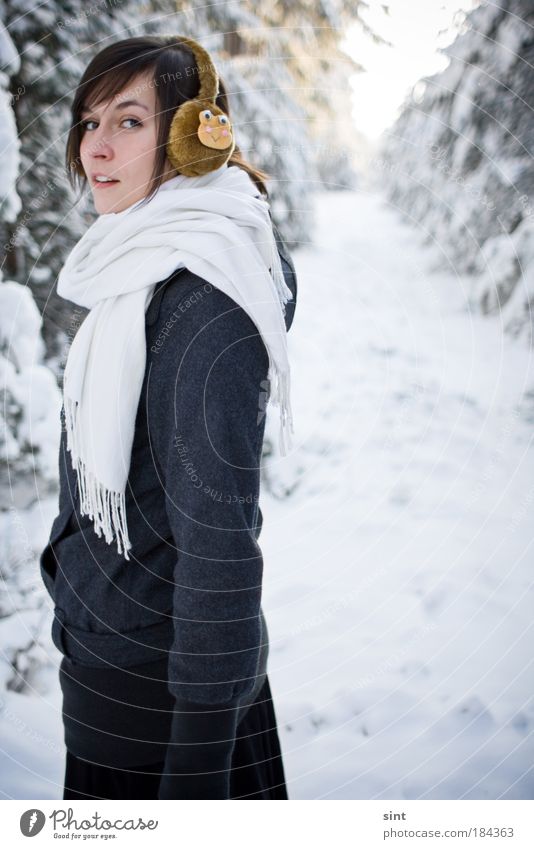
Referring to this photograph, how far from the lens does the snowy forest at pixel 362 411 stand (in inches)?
39.8

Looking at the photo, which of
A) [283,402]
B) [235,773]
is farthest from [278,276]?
[235,773]

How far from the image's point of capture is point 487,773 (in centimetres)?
90

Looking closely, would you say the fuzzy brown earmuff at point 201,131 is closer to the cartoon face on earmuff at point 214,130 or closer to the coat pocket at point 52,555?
the cartoon face on earmuff at point 214,130

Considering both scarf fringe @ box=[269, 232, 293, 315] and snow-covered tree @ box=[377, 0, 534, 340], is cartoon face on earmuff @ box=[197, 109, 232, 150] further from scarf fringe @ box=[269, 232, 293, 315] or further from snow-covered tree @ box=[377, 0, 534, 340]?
snow-covered tree @ box=[377, 0, 534, 340]

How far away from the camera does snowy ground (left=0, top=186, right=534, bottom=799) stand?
3.23 ft

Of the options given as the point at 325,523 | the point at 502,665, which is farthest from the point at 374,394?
the point at 502,665

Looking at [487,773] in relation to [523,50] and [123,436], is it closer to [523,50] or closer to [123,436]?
[123,436]

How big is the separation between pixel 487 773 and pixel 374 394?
1064 millimetres
